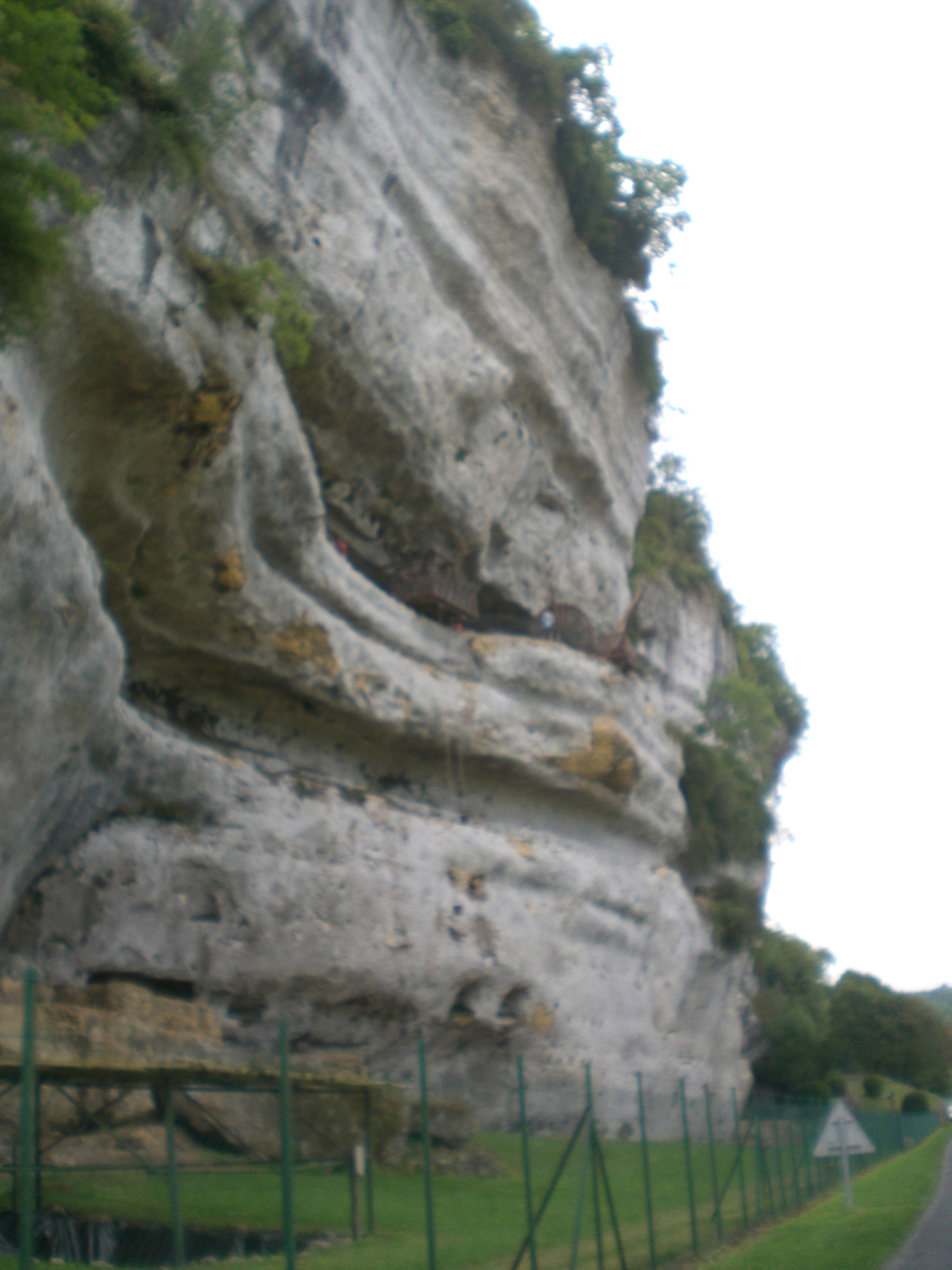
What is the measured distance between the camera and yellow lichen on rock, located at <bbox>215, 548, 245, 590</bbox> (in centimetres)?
1509

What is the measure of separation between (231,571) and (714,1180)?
33.0ft

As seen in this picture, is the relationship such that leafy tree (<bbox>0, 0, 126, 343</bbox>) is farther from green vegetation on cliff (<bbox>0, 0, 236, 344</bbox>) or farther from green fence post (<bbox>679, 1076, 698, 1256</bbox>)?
green fence post (<bbox>679, 1076, 698, 1256</bbox>)

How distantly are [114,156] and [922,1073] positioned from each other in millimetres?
Answer: 47605

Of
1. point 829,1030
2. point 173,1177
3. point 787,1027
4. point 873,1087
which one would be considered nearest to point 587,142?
point 173,1177

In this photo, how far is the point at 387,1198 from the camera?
13336mm

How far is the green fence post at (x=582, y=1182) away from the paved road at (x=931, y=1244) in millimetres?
3092

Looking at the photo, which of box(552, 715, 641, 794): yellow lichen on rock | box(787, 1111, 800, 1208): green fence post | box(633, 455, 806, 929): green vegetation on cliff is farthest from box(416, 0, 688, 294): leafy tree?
box(787, 1111, 800, 1208): green fence post

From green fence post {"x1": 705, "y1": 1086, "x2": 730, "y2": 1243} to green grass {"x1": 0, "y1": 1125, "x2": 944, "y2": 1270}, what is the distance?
0.37 feet

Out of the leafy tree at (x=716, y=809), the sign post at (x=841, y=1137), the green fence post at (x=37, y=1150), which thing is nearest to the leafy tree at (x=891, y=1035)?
the leafy tree at (x=716, y=809)

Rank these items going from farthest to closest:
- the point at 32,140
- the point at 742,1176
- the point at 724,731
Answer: the point at 724,731 < the point at 742,1176 < the point at 32,140

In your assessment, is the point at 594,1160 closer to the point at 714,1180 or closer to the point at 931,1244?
the point at 714,1180

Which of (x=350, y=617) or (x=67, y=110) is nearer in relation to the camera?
(x=67, y=110)

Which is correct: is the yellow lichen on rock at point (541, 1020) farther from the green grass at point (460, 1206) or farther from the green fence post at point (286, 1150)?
the green fence post at point (286, 1150)

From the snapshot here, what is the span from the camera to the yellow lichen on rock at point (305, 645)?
16484 millimetres
